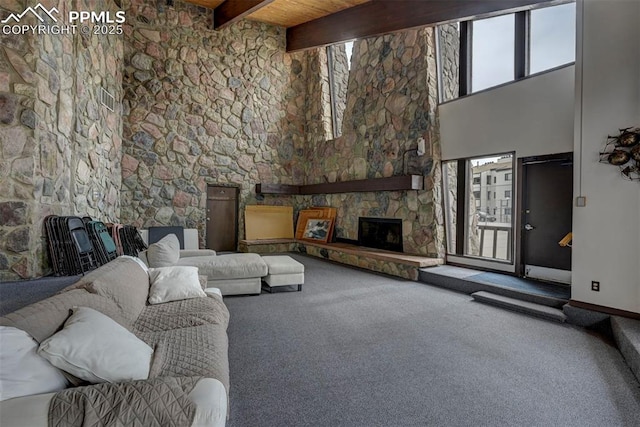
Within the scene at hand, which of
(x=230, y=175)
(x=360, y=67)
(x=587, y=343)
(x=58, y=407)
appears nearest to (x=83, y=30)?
(x=230, y=175)

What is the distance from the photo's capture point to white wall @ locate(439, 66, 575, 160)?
400 centimetres

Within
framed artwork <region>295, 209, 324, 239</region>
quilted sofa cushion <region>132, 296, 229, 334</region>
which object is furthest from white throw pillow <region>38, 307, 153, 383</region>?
framed artwork <region>295, 209, 324, 239</region>

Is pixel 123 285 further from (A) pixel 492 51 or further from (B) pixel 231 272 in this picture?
(A) pixel 492 51

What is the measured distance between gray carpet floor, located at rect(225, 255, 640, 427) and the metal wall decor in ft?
5.15

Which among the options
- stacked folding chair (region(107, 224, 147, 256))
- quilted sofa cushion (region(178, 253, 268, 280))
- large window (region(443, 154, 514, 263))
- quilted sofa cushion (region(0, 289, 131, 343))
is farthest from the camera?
stacked folding chair (region(107, 224, 147, 256))

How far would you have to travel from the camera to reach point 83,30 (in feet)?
14.6

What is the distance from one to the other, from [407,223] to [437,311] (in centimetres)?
229

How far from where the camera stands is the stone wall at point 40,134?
3.36 meters

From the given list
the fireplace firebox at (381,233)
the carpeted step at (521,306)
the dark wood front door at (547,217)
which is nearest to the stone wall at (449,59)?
the dark wood front door at (547,217)

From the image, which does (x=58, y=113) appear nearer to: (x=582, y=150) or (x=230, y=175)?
(x=230, y=175)

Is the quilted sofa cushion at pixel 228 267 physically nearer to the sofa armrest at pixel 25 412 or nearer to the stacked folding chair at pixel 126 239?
the stacked folding chair at pixel 126 239

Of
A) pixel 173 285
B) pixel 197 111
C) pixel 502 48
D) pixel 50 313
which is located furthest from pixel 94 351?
pixel 197 111

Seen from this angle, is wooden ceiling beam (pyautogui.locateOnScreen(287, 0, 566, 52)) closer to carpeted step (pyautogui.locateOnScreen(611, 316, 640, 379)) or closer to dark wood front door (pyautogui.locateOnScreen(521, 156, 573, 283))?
dark wood front door (pyautogui.locateOnScreen(521, 156, 573, 283))

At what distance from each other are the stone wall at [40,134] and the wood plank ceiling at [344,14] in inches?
107
